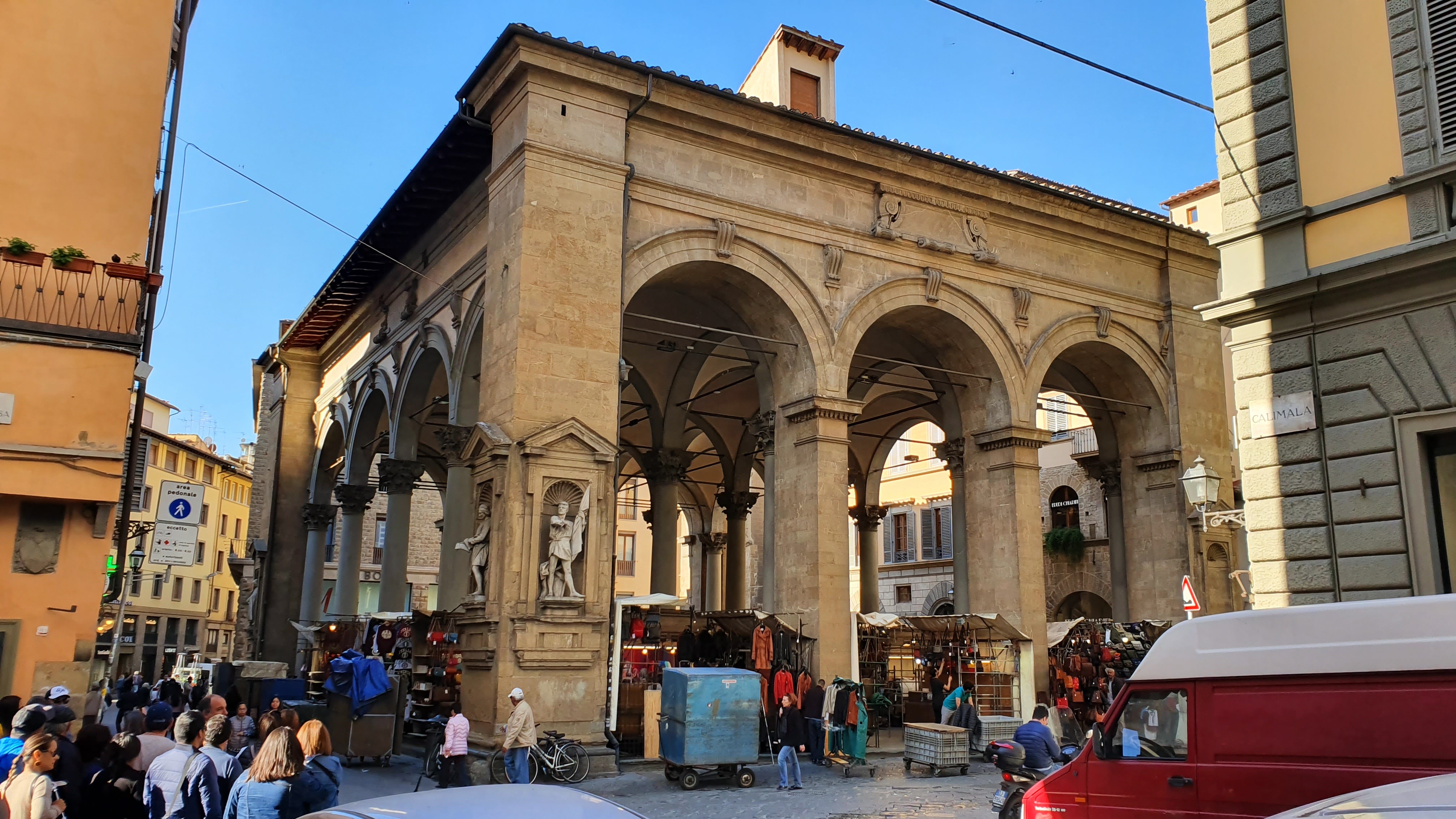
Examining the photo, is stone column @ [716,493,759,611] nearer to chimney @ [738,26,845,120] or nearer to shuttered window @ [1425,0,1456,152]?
chimney @ [738,26,845,120]

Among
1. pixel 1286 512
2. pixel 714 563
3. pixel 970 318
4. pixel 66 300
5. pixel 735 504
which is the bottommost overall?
A: pixel 1286 512

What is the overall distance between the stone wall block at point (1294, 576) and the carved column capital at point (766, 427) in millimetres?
8685

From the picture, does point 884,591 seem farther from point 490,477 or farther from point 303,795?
point 303,795

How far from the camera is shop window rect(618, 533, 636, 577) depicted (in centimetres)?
4581

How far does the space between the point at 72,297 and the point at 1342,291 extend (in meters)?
12.4

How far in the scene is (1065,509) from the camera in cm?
2869

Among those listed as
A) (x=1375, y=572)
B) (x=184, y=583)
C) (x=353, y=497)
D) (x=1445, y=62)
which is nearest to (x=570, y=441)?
(x=1375, y=572)

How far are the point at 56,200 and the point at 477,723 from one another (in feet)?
25.2

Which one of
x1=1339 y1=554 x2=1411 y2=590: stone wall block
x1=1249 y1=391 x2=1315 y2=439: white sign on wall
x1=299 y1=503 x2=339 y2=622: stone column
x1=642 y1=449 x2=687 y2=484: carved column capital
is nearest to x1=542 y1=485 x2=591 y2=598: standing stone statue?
x1=1249 y1=391 x2=1315 y2=439: white sign on wall

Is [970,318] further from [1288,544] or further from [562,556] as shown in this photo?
[1288,544]

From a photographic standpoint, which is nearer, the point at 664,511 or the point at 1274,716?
the point at 1274,716

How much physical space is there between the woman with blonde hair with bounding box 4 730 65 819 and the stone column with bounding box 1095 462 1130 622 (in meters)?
19.0

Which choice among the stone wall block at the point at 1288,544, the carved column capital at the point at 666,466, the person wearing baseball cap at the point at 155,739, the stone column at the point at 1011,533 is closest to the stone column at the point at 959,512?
the stone column at the point at 1011,533

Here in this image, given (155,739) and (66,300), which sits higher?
(66,300)
